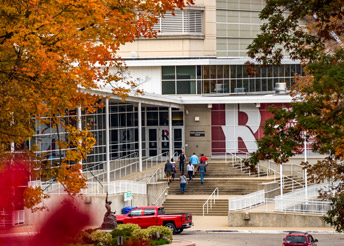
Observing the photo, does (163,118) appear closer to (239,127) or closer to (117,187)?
(239,127)

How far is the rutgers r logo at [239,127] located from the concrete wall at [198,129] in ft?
4.96

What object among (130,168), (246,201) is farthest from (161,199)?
(246,201)

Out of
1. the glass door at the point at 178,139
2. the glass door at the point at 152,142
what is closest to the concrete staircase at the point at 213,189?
the glass door at the point at 152,142

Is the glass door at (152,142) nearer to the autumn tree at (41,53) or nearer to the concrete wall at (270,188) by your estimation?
the concrete wall at (270,188)

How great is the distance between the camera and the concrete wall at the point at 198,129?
168 ft

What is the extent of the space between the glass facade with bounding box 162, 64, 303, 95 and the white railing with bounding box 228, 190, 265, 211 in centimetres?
1722

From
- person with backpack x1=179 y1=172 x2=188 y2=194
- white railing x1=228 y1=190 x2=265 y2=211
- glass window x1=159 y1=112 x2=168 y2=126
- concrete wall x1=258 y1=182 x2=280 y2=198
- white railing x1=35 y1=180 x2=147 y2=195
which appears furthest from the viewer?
glass window x1=159 y1=112 x2=168 y2=126

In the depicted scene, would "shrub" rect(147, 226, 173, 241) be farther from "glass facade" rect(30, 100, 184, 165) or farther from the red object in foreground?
the red object in foreground

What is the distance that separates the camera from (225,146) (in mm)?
51812

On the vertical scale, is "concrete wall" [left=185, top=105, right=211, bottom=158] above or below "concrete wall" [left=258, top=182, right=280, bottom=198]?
above

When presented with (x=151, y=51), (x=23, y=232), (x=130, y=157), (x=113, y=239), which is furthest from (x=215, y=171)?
(x=23, y=232)

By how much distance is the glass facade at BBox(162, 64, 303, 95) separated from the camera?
5125 cm

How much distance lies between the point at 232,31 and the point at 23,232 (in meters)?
51.4

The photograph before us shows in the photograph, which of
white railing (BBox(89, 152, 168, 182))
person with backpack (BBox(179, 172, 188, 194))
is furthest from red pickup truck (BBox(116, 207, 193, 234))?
person with backpack (BBox(179, 172, 188, 194))
